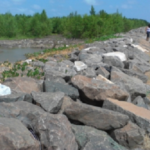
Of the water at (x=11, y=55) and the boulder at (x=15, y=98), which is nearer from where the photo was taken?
the boulder at (x=15, y=98)

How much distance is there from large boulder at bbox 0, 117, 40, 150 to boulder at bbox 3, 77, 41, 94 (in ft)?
5.43

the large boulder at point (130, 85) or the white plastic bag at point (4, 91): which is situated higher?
the white plastic bag at point (4, 91)

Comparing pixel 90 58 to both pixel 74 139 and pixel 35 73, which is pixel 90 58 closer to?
pixel 35 73

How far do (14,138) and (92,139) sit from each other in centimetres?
107

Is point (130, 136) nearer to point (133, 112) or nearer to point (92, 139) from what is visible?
point (133, 112)

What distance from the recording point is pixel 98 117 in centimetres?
346

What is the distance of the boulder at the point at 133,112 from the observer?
3.61 m

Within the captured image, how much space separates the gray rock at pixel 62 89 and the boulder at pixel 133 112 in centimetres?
55

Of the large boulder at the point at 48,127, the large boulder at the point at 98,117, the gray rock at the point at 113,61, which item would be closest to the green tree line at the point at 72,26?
the gray rock at the point at 113,61

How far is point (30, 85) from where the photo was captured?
446 centimetres

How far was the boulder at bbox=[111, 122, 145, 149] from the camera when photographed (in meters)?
3.39

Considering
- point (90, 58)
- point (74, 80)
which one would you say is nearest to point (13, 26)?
point (90, 58)

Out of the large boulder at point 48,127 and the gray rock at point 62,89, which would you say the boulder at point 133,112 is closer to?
the gray rock at point 62,89

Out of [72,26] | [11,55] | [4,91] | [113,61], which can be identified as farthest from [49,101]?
[72,26]
